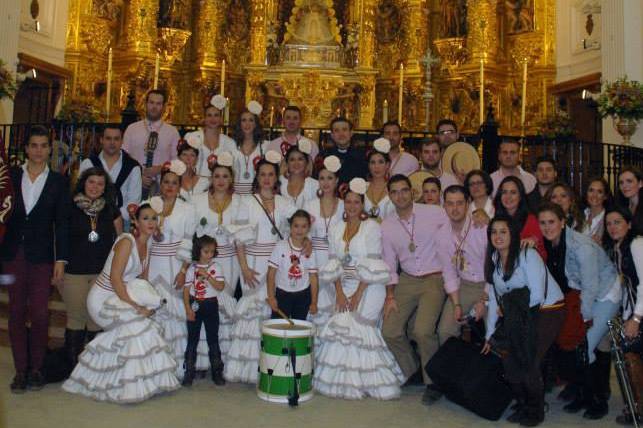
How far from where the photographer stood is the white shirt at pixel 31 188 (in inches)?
211

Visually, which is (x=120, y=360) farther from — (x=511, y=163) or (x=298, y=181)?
(x=511, y=163)

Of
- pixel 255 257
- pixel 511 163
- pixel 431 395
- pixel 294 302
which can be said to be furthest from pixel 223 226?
pixel 511 163

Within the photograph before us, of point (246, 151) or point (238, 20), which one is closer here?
point (246, 151)

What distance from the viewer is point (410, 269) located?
18.8 ft

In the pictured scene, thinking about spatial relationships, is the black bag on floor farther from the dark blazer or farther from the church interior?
the church interior

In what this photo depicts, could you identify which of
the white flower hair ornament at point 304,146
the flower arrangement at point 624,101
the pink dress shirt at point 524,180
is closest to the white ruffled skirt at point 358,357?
the white flower hair ornament at point 304,146

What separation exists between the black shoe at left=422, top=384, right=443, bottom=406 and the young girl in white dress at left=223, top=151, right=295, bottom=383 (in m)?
1.44

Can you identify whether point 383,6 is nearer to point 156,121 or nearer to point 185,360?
point 156,121

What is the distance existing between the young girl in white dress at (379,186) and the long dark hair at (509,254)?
4.17 ft

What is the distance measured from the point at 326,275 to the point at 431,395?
1294mm

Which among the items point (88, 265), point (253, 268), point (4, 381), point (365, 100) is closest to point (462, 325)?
point (253, 268)

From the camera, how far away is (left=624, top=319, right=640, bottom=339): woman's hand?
15.5 feet

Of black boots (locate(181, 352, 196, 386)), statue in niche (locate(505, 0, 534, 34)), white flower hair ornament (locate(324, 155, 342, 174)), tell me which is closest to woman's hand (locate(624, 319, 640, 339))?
white flower hair ornament (locate(324, 155, 342, 174))

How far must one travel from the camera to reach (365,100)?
48.4 feet
